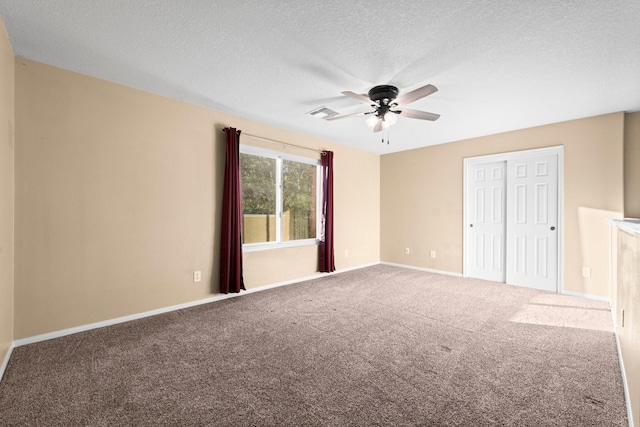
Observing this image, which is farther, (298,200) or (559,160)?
(298,200)

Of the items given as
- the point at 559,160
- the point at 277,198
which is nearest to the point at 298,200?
the point at 277,198

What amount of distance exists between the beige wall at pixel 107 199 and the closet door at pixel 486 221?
394 cm

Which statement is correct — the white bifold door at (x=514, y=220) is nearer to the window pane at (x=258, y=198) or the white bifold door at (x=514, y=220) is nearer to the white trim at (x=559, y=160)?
the white trim at (x=559, y=160)

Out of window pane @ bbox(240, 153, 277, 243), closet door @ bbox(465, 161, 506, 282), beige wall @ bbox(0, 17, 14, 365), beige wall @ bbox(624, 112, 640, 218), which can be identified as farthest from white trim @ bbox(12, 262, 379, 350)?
beige wall @ bbox(624, 112, 640, 218)

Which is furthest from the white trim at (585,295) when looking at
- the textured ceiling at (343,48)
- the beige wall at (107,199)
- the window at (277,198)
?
the beige wall at (107,199)

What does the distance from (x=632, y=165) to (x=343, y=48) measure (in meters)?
4.23

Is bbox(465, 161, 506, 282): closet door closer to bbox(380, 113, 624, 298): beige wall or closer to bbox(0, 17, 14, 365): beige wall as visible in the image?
bbox(380, 113, 624, 298): beige wall

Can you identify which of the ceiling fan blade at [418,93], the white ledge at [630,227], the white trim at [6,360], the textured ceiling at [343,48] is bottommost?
the white trim at [6,360]

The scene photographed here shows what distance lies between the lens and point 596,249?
391 centimetres

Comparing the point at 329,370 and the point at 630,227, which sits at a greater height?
the point at 630,227

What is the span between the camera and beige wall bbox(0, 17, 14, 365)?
6.91 ft

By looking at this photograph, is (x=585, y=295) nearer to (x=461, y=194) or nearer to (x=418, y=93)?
(x=461, y=194)

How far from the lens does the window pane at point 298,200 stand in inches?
188

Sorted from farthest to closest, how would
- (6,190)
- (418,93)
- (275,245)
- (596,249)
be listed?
(275,245), (596,249), (418,93), (6,190)
